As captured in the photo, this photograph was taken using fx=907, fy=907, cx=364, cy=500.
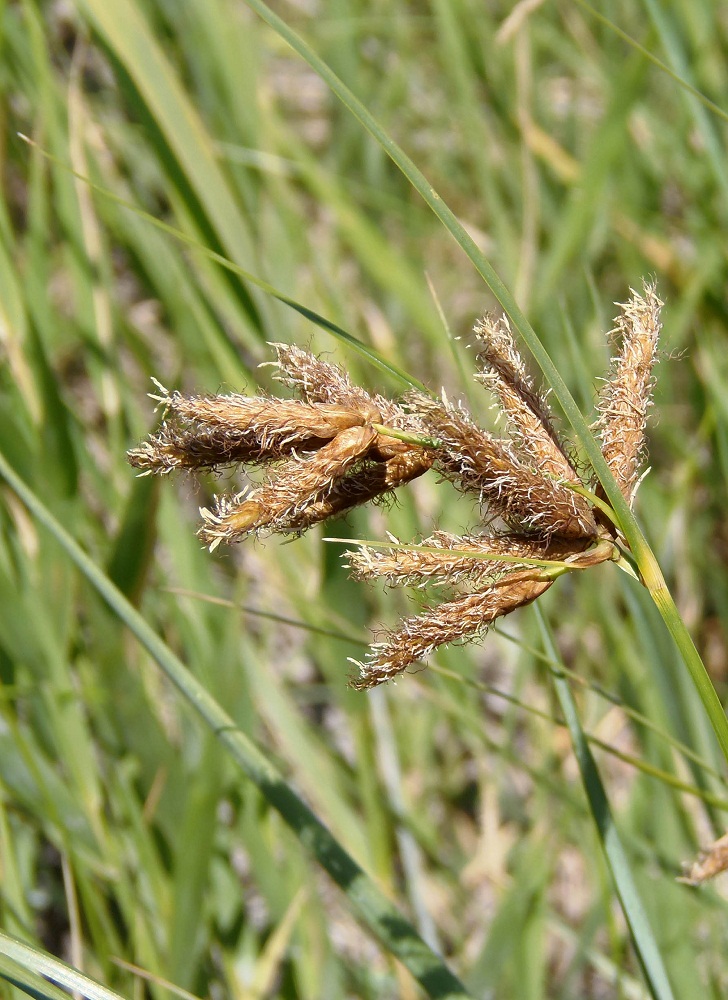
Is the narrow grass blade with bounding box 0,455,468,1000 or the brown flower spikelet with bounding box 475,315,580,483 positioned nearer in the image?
the brown flower spikelet with bounding box 475,315,580,483

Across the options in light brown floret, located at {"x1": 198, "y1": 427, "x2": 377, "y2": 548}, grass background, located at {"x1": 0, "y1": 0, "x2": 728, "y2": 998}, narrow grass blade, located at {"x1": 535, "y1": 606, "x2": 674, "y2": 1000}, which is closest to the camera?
light brown floret, located at {"x1": 198, "y1": 427, "x2": 377, "y2": 548}

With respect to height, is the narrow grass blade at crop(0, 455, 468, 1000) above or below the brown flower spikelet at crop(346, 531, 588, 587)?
below

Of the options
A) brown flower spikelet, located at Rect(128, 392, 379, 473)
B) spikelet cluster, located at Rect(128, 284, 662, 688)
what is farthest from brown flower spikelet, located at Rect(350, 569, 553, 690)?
brown flower spikelet, located at Rect(128, 392, 379, 473)

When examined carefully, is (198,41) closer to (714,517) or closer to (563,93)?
(563,93)

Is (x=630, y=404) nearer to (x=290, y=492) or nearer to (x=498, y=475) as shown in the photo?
(x=498, y=475)

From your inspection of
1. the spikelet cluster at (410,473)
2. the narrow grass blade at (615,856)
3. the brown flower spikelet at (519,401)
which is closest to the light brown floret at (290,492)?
the spikelet cluster at (410,473)

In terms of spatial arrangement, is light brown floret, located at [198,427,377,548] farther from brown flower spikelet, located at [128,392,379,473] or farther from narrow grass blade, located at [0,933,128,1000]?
narrow grass blade, located at [0,933,128,1000]

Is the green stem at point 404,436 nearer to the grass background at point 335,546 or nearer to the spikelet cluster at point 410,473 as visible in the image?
the spikelet cluster at point 410,473

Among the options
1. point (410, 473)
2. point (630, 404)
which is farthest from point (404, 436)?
point (630, 404)

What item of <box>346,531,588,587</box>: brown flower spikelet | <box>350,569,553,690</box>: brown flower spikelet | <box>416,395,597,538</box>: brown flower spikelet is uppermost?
<box>416,395,597,538</box>: brown flower spikelet
